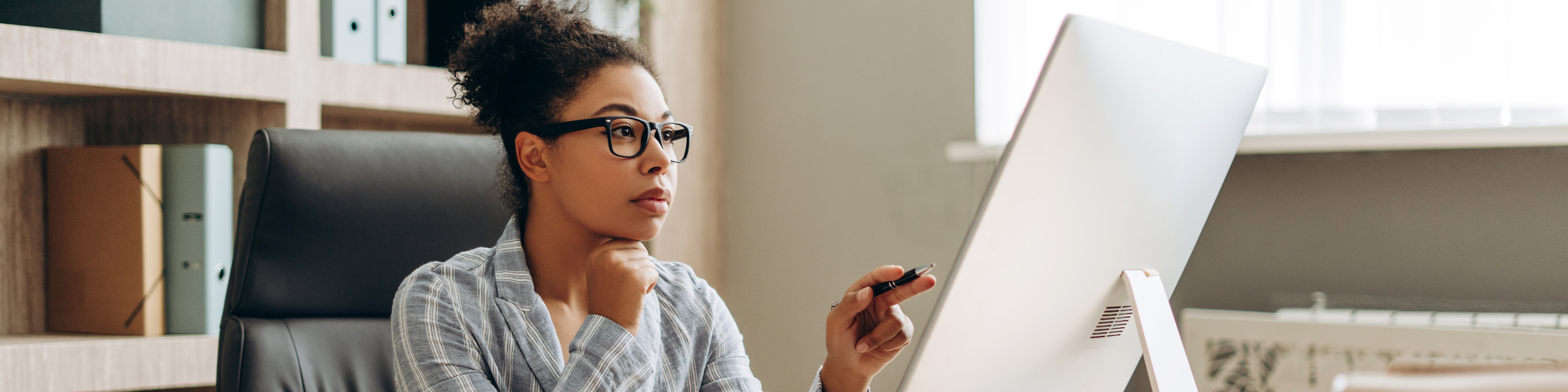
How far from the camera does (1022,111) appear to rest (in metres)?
1.27

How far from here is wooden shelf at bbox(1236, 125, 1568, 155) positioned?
126 centimetres

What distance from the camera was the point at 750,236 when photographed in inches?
83.2

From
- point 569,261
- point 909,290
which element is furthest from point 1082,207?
point 569,261

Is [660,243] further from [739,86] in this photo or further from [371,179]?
[371,179]

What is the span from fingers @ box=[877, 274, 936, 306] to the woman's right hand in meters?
0.19

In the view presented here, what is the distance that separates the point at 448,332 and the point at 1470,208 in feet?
4.46

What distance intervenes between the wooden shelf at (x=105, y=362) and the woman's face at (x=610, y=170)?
73 centimetres

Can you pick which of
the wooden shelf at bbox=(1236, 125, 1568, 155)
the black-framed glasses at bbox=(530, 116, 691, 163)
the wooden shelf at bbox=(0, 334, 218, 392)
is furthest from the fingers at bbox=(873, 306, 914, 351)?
the wooden shelf at bbox=(0, 334, 218, 392)

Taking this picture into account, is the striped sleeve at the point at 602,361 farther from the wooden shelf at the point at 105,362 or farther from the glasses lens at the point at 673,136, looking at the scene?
the wooden shelf at the point at 105,362

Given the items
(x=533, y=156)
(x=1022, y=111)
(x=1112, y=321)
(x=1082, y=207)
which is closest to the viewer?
(x=1082, y=207)

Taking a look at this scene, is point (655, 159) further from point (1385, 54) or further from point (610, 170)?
point (1385, 54)

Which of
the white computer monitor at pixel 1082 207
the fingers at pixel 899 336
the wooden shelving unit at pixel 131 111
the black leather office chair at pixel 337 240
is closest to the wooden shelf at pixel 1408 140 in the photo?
the white computer monitor at pixel 1082 207

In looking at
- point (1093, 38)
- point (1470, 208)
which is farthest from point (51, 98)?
point (1470, 208)

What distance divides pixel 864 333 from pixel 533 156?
322 millimetres
